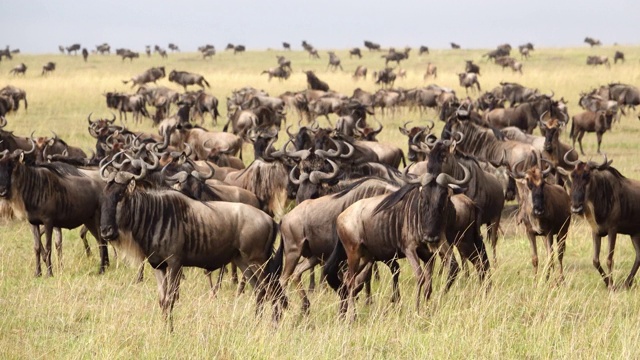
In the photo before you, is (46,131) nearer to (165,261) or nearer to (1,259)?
(1,259)

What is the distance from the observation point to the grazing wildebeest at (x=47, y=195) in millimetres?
8875

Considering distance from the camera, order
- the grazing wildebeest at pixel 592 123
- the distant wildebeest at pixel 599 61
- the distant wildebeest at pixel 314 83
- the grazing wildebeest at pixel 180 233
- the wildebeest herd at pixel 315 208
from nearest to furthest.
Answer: the grazing wildebeest at pixel 180 233, the wildebeest herd at pixel 315 208, the grazing wildebeest at pixel 592 123, the distant wildebeest at pixel 314 83, the distant wildebeest at pixel 599 61

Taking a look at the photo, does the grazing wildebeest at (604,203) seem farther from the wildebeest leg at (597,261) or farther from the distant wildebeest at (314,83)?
the distant wildebeest at (314,83)

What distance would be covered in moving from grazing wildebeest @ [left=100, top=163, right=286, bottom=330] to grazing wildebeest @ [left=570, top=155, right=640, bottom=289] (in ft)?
10.3

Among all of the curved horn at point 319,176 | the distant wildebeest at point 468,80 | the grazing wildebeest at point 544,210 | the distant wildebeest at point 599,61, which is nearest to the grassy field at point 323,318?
the grazing wildebeest at point 544,210

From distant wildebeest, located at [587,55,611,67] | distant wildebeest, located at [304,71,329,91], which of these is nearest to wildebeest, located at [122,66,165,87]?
distant wildebeest, located at [304,71,329,91]

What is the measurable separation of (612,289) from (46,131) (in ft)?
58.2

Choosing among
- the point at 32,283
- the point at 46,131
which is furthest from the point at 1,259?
the point at 46,131

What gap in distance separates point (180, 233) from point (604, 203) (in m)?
4.18

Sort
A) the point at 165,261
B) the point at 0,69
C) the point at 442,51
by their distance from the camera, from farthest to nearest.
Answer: the point at 442,51 < the point at 0,69 < the point at 165,261

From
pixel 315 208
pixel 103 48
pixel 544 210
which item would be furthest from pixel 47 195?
pixel 103 48

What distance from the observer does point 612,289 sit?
7.88 metres

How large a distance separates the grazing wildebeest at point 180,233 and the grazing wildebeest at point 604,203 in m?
3.15

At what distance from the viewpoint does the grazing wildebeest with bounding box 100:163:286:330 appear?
677cm
